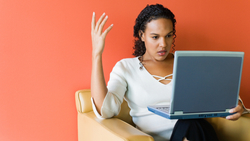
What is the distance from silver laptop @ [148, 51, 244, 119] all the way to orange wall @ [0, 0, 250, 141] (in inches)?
28.7

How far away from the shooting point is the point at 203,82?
0.88 m

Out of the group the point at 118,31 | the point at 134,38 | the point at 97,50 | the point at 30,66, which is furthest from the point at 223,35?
the point at 30,66

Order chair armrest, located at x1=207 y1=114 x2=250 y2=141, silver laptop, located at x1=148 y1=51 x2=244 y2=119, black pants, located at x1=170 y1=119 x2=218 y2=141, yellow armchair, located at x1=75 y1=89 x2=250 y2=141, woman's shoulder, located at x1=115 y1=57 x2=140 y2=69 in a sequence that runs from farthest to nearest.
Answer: woman's shoulder, located at x1=115 y1=57 x2=140 y2=69 → chair armrest, located at x1=207 y1=114 x2=250 y2=141 → black pants, located at x1=170 y1=119 x2=218 y2=141 → yellow armchair, located at x1=75 y1=89 x2=250 y2=141 → silver laptop, located at x1=148 y1=51 x2=244 y2=119

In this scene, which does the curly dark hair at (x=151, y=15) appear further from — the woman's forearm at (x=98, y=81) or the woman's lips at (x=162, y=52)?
the woman's forearm at (x=98, y=81)

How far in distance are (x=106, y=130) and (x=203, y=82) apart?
458 mm

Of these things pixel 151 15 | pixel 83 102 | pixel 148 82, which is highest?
pixel 151 15

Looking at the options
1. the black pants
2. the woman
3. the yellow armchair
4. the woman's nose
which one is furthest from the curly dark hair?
the black pants

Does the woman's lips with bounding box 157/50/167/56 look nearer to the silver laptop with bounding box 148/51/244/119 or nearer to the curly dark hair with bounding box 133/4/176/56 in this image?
the curly dark hair with bounding box 133/4/176/56

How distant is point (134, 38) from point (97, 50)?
0.56 m

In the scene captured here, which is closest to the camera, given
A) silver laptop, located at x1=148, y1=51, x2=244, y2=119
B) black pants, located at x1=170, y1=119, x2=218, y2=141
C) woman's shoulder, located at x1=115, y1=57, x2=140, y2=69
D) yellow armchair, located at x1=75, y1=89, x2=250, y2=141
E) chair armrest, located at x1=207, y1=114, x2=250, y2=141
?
silver laptop, located at x1=148, y1=51, x2=244, y2=119

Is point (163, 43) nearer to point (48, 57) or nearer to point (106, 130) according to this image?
point (106, 130)

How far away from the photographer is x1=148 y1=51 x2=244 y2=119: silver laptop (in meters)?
0.85

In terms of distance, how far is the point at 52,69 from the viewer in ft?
4.56

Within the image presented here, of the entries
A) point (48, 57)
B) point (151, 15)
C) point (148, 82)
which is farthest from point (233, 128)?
point (48, 57)
